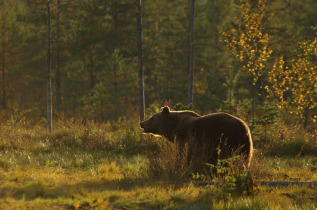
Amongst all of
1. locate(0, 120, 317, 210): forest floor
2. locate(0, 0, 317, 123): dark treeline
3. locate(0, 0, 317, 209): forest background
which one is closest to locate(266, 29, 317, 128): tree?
locate(0, 0, 317, 209): forest background

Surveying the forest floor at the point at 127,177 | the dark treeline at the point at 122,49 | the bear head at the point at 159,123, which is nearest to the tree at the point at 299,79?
the forest floor at the point at 127,177

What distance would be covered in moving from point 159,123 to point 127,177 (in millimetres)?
1843

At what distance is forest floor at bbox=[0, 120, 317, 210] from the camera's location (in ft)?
19.8

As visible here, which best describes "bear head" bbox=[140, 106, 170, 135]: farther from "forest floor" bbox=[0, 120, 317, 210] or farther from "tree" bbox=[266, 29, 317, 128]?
"tree" bbox=[266, 29, 317, 128]

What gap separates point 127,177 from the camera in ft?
26.8

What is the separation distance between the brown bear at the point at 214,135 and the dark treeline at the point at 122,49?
15.2 metres

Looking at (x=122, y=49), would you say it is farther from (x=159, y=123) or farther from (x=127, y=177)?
(x=127, y=177)

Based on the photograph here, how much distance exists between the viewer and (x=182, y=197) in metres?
6.36

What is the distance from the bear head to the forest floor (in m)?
0.54

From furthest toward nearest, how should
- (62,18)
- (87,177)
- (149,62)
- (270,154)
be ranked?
(149,62), (62,18), (270,154), (87,177)

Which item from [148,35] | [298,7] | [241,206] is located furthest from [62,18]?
[241,206]

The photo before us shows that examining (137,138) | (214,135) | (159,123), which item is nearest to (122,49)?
(137,138)

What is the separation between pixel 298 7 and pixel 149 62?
19.9 m

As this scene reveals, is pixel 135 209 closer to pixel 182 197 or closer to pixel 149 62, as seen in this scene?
pixel 182 197
